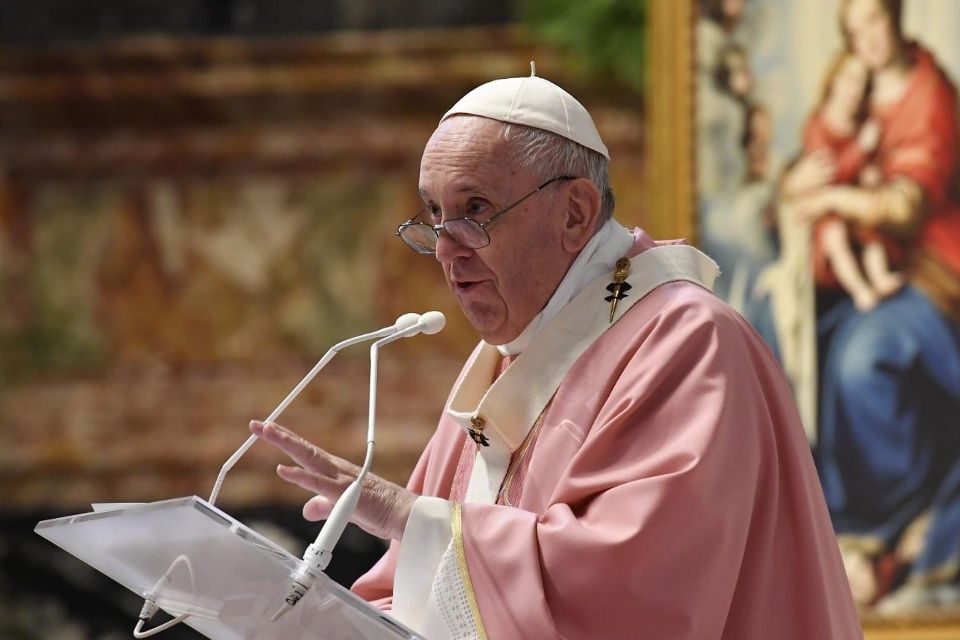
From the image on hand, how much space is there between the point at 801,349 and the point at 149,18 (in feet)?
11.2

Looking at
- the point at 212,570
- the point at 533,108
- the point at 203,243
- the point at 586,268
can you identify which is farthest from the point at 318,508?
the point at 203,243

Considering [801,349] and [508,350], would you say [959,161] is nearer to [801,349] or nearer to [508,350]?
[801,349]

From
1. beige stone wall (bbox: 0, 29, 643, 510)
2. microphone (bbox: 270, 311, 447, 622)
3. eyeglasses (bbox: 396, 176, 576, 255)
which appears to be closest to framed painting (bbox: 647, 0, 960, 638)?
beige stone wall (bbox: 0, 29, 643, 510)

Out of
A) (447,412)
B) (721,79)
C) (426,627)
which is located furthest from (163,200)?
(426,627)

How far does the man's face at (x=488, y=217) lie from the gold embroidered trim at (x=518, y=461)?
21 centimetres

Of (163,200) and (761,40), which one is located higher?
(761,40)

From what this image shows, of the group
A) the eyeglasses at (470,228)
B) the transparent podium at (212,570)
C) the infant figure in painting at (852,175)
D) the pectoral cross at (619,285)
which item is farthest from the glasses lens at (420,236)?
the infant figure in painting at (852,175)

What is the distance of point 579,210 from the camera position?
284 centimetres

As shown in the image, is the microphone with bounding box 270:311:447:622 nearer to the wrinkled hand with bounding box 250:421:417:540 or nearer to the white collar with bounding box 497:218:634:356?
the wrinkled hand with bounding box 250:421:417:540

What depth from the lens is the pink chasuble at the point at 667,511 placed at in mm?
2387

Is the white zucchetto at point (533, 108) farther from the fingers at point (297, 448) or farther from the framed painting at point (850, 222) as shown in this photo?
the framed painting at point (850, 222)

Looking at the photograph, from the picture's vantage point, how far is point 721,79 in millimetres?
5633

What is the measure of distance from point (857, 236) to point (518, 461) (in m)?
2.90

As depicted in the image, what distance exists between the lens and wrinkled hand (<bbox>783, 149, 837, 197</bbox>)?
546cm
